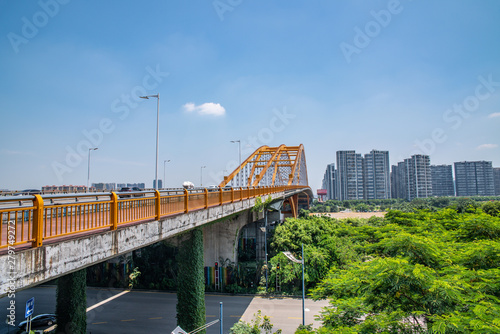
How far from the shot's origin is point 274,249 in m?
28.0

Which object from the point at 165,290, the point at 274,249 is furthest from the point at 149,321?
the point at 274,249

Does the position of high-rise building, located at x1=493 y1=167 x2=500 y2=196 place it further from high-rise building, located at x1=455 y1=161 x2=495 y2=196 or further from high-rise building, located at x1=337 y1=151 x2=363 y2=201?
high-rise building, located at x1=337 y1=151 x2=363 y2=201

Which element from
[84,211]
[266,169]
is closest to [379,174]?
[266,169]

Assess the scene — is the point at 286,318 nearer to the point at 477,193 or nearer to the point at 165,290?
the point at 165,290

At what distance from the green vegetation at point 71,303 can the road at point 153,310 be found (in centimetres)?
466

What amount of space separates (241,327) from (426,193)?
123m

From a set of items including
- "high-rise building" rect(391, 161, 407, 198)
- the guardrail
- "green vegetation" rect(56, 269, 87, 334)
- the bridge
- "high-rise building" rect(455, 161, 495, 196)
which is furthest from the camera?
"high-rise building" rect(455, 161, 495, 196)

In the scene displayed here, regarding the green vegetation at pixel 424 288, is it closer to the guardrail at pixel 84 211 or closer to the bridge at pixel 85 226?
the bridge at pixel 85 226

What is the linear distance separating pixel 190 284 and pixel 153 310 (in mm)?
10096

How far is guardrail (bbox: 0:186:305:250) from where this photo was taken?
16.5 feet

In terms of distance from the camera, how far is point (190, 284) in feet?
44.2

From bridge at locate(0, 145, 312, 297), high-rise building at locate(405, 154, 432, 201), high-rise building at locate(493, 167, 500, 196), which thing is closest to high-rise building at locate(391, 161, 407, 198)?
high-rise building at locate(405, 154, 432, 201)

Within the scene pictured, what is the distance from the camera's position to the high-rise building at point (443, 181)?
444 feet

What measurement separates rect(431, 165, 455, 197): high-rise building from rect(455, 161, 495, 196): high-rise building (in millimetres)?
2664
